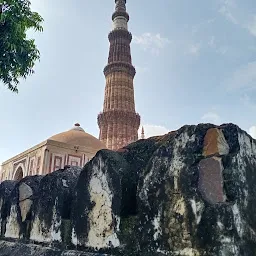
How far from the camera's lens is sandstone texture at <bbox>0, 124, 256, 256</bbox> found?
1.05 m

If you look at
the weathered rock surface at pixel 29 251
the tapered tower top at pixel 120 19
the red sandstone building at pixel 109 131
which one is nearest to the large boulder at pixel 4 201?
the weathered rock surface at pixel 29 251

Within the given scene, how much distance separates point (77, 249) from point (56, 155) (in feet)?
43.0

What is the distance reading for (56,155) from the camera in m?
14.3

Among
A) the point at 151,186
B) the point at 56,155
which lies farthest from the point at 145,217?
the point at 56,155

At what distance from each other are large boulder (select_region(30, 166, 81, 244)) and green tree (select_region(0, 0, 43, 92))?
13.8 ft

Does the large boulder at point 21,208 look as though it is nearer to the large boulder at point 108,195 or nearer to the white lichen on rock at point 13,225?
the white lichen on rock at point 13,225

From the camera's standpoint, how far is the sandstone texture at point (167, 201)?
3.45 ft

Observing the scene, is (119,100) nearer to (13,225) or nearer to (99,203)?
(13,225)

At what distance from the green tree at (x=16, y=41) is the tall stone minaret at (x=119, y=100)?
652 inches

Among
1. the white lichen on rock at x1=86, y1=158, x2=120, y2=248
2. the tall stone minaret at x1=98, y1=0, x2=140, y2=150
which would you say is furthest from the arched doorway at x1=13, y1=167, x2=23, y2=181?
the white lichen on rock at x1=86, y1=158, x2=120, y2=248

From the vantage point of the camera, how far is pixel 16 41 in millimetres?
5605

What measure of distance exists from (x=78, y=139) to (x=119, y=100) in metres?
7.62

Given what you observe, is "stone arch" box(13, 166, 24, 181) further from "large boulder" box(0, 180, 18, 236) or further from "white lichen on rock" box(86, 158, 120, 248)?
"white lichen on rock" box(86, 158, 120, 248)

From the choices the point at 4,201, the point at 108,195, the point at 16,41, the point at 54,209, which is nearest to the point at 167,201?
the point at 108,195
